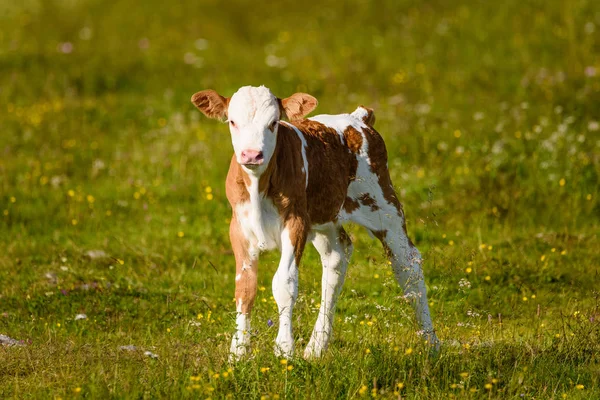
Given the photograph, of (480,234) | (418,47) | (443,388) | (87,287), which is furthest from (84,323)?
(418,47)

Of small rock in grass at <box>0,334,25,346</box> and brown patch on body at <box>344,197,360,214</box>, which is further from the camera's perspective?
brown patch on body at <box>344,197,360,214</box>

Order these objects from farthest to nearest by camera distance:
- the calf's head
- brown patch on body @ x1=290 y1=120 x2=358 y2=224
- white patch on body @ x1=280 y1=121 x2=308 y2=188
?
brown patch on body @ x1=290 y1=120 x2=358 y2=224 < white patch on body @ x1=280 y1=121 x2=308 y2=188 < the calf's head

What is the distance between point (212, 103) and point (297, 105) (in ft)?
1.97

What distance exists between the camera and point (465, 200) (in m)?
11.1

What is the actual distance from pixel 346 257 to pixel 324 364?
1596 millimetres

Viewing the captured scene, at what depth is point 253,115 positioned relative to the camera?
20.7 feet

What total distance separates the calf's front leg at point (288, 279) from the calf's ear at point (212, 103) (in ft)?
3.01

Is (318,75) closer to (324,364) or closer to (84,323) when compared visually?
(84,323)

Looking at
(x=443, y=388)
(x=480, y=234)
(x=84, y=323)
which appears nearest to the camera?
(x=443, y=388)

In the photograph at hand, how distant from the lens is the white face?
6.08 m

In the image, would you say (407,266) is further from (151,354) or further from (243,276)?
(151,354)

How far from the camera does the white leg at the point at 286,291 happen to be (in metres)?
6.34

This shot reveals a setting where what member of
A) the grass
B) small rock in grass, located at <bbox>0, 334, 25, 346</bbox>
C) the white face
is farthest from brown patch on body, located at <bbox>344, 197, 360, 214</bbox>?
small rock in grass, located at <bbox>0, 334, 25, 346</bbox>

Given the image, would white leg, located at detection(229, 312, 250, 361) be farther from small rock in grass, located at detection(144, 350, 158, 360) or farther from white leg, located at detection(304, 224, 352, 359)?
white leg, located at detection(304, 224, 352, 359)
